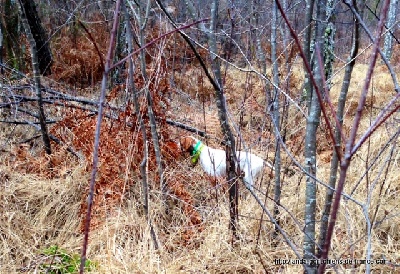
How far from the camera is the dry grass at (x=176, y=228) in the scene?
201cm

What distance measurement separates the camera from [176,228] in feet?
7.65

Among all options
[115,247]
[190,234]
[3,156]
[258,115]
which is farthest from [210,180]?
[258,115]

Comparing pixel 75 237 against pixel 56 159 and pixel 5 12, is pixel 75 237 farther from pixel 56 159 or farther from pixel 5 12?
pixel 5 12

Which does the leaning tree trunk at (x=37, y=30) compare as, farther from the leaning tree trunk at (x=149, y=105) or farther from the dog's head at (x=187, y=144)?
the leaning tree trunk at (x=149, y=105)

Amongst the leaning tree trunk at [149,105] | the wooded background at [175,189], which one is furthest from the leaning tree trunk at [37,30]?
the leaning tree trunk at [149,105]

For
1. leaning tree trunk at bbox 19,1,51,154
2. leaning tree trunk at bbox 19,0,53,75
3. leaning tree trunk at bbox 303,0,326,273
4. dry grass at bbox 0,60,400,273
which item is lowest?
dry grass at bbox 0,60,400,273

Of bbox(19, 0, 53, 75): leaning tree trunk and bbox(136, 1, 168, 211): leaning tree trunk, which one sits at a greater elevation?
bbox(19, 0, 53, 75): leaning tree trunk

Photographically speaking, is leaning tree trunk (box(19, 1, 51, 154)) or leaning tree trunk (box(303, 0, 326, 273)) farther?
leaning tree trunk (box(19, 1, 51, 154))

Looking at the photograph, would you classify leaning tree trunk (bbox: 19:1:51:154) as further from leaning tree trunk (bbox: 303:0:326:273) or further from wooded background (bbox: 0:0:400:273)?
A: leaning tree trunk (bbox: 303:0:326:273)

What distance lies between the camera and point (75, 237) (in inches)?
94.8

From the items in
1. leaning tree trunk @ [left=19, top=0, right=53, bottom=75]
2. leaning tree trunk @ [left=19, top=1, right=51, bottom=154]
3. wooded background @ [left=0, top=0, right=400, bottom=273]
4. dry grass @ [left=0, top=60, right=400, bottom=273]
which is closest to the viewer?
wooded background @ [left=0, top=0, right=400, bottom=273]

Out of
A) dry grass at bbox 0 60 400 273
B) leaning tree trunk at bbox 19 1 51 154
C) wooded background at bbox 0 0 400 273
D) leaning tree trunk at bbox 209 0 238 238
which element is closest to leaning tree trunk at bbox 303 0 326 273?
wooded background at bbox 0 0 400 273

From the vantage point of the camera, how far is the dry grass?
2.01 metres

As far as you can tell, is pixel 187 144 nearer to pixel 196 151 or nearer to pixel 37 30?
pixel 196 151
